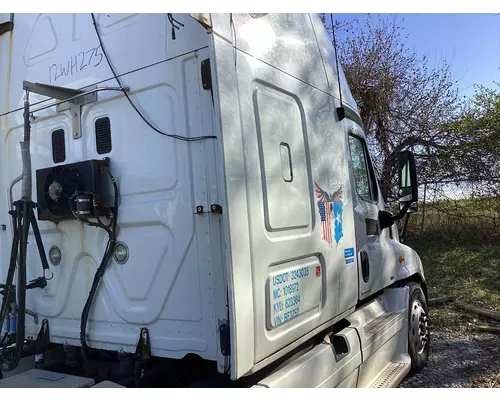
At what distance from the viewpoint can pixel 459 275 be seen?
9.25m

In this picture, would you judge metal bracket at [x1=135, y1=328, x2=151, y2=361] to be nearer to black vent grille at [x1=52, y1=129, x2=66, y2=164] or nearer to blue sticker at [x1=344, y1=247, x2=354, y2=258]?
black vent grille at [x1=52, y1=129, x2=66, y2=164]

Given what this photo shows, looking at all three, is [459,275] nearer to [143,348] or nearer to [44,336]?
[143,348]

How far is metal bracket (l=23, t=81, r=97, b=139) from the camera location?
9.15 feet

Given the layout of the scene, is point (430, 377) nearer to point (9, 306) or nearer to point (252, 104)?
point (252, 104)

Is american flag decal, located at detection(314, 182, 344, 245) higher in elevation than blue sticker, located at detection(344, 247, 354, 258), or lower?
higher

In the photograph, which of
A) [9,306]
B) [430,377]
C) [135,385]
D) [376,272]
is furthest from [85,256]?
[430,377]

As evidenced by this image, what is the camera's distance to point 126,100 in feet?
8.78

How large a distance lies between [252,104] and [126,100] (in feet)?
2.59

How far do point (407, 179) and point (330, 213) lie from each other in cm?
127

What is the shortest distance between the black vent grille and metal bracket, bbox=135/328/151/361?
127 centimetres

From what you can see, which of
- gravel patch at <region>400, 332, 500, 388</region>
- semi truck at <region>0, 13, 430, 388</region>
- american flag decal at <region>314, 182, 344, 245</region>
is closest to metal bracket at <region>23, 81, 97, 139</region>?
semi truck at <region>0, 13, 430, 388</region>

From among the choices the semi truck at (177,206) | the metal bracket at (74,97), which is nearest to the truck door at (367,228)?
the semi truck at (177,206)

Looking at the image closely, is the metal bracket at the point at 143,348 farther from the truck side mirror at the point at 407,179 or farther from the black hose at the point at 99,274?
the truck side mirror at the point at 407,179

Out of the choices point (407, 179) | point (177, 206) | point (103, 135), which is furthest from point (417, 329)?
point (103, 135)
